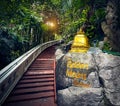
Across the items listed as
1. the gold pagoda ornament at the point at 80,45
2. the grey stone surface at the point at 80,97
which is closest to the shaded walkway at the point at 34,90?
the grey stone surface at the point at 80,97

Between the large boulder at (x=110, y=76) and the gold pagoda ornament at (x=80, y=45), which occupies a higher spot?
the gold pagoda ornament at (x=80, y=45)

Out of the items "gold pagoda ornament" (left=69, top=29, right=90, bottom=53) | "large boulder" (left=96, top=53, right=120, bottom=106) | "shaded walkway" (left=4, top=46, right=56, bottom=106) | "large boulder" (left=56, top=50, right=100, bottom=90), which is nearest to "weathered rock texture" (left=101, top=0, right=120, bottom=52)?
"gold pagoda ornament" (left=69, top=29, right=90, bottom=53)

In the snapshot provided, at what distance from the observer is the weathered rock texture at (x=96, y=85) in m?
7.48

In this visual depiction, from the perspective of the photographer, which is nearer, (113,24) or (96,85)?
(96,85)

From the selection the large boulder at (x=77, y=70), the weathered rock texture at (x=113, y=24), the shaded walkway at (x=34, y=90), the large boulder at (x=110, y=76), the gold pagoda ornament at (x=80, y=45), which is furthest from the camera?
the weathered rock texture at (x=113, y=24)

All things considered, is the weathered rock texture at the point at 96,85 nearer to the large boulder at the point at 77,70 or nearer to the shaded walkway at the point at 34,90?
the large boulder at the point at 77,70

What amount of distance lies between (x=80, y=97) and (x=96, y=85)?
1037 mm

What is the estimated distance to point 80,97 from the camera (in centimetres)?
767

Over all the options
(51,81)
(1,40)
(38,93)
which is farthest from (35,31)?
(38,93)

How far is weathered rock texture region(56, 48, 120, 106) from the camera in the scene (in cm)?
748

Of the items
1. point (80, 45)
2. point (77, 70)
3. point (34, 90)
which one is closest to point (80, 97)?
point (77, 70)

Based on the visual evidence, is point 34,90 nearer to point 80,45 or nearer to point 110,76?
point 80,45

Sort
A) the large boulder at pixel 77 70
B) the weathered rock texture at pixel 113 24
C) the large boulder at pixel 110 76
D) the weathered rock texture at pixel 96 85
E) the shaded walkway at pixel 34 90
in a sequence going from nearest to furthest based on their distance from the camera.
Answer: the shaded walkway at pixel 34 90 < the large boulder at pixel 110 76 < the weathered rock texture at pixel 96 85 < the large boulder at pixel 77 70 < the weathered rock texture at pixel 113 24

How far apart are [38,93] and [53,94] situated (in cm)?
78
